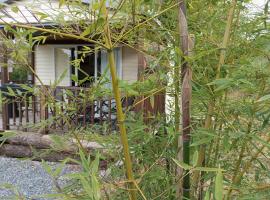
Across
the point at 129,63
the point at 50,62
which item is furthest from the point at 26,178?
the point at 50,62

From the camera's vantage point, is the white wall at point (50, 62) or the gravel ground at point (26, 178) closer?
the gravel ground at point (26, 178)

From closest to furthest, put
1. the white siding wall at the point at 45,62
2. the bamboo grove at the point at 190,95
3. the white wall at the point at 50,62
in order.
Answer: the bamboo grove at the point at 190,95, the white wall at the point at 50,62, the white siding wall at the point at 45,62

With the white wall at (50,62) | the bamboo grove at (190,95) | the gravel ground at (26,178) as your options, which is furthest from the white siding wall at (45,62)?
the bamboo grove at (190,95)

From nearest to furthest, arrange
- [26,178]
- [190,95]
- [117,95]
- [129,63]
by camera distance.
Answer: [117,95]
[190,95]
[26,178]
[129,63]

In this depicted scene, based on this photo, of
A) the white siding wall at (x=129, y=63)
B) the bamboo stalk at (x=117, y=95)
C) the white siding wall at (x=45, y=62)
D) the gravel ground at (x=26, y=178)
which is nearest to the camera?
the bamboo stalk at (x=117, y=95)

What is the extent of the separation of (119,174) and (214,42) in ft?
1.99

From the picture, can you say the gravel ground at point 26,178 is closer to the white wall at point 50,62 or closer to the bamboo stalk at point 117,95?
the bamboo stalk at point 117,95

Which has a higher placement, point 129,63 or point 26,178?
point 129,63

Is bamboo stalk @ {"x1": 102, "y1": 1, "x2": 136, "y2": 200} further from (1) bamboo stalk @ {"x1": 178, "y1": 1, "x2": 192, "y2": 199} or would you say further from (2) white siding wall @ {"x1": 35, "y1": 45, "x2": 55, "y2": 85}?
Result: (2) white siding wall @ {"x1": 35, "y1": 45, "x2": 55, "y2": 85}

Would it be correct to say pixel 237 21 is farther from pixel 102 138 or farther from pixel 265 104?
pixel 102 138

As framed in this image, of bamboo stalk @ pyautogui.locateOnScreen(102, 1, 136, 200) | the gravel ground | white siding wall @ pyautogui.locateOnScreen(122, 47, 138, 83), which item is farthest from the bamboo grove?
white siding wall @ pyautogui.locateOnScreen(122, 47, 138, 83)

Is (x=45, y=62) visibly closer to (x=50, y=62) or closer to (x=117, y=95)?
(x=50, y=62)

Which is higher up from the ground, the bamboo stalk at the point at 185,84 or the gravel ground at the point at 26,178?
the bamboo stalk at the point at 185,84

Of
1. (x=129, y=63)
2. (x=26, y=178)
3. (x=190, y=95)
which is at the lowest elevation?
(x=26, y=178)
